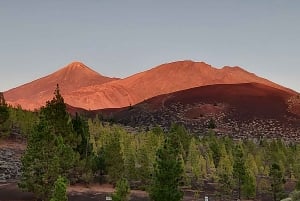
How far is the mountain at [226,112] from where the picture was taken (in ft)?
357

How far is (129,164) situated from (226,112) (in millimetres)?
75213

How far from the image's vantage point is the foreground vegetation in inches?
1308

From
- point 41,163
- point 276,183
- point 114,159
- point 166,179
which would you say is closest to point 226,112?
point 276,183

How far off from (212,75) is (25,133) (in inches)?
5735

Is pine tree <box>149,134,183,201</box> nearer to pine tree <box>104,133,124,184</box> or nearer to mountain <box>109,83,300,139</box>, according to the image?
pine tree <box>104,133,124,184</box>

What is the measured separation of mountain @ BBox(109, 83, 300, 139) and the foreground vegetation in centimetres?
3853

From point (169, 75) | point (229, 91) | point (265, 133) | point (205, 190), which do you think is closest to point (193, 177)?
point (205, 190)

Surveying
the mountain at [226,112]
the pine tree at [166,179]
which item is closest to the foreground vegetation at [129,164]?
the pine tree at [166,179]

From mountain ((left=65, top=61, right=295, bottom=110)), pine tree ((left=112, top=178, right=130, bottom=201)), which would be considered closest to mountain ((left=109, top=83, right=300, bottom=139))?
mountain ((left=65, top=61, right=295, bottom=110))

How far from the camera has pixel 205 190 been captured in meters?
51.5

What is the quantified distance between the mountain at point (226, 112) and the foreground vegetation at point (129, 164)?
38.5 meters

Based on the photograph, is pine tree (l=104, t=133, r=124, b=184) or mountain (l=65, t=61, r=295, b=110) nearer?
pine tree (l=104, t=133, r=124, b=184)

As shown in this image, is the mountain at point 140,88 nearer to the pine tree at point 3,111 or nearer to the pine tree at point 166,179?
the pine tree at point 3,111

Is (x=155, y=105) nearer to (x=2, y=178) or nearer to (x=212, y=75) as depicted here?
(x=212, y=75)
